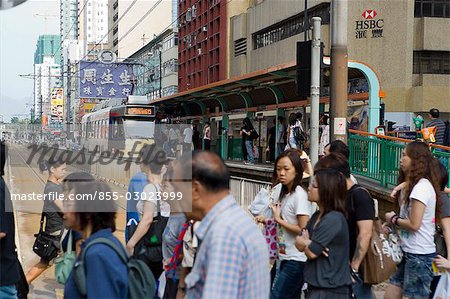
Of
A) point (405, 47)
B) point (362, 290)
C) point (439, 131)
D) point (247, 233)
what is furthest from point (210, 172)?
point (405, 47)

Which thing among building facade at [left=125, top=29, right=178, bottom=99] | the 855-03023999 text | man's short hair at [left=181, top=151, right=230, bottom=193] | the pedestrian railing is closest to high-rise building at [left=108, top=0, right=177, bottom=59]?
building facade at [left=125, top=29, right=178, bottom=99]

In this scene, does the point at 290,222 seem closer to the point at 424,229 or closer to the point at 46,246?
the point at 424,229

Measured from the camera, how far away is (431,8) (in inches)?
1260

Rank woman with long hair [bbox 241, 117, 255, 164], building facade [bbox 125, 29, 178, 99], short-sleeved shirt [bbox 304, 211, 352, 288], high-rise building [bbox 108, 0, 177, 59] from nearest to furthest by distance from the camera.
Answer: short-sleeved shirt [bbox 304, 211, 352, 288]
woman with long hair [bbox 241, 117, 255, 164]
building facade [bbox 125, 29, 178, 99]
high-rise building [bbox 108, 0, 177, 59]

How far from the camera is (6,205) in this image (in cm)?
463

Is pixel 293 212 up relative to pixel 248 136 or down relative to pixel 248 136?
down

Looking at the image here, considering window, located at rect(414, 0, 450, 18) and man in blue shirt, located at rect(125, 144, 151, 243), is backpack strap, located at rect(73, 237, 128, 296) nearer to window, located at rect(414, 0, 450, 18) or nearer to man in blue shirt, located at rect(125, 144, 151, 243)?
man in blue shirt, located at rect(125, 144, 151, 243)

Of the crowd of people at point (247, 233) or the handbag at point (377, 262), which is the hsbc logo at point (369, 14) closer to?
the crowd of people at point (247, 233)

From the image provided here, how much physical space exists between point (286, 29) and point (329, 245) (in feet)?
115

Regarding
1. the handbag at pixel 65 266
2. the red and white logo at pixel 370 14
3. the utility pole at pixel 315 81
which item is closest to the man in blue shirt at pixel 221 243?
the handbag at pixel 65 266

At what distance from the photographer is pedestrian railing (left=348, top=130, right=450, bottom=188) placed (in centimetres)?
1088

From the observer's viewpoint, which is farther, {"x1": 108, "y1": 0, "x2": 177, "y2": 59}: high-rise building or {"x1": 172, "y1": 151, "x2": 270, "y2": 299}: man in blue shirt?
{"x1": 108, "y1": 0, "x2": 177, "y2": 59}: high-rise building

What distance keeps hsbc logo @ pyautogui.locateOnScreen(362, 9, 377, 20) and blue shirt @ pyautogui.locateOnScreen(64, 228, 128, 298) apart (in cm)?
3073

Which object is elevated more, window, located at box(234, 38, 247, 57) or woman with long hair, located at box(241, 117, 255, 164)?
window, located at box(234, 38, 247, 57)
